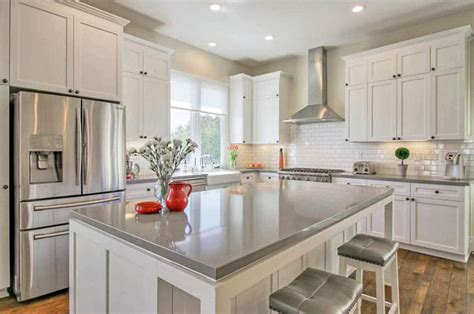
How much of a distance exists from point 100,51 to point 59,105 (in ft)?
2.46

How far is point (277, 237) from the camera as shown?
3.55ft

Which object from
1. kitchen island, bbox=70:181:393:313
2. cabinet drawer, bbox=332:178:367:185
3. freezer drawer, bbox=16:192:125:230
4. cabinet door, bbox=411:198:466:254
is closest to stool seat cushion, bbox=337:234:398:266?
kitchen island, bbox=70:181:393:313

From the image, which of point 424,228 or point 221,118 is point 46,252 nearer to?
point 221,118

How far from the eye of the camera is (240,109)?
5.11 meters

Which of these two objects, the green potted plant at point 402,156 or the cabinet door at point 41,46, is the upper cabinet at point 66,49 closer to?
the cabinet door at point 41,46

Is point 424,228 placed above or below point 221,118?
below

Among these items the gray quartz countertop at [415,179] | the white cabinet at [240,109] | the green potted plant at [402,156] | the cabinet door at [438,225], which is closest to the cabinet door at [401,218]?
the cabinet door at [438,225]

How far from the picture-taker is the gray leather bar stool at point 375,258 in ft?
5.64

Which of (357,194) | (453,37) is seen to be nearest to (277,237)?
(357,194)

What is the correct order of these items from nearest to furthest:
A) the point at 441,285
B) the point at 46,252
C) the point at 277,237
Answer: the point at 277,237 < the point at 46,252 < the point at 441,285

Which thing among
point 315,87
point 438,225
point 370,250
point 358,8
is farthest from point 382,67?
point 370,250

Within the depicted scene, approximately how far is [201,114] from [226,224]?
3.78 meters

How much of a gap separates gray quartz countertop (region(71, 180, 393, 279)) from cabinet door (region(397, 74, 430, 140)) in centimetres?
206

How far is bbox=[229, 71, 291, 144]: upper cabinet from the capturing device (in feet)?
16.3
